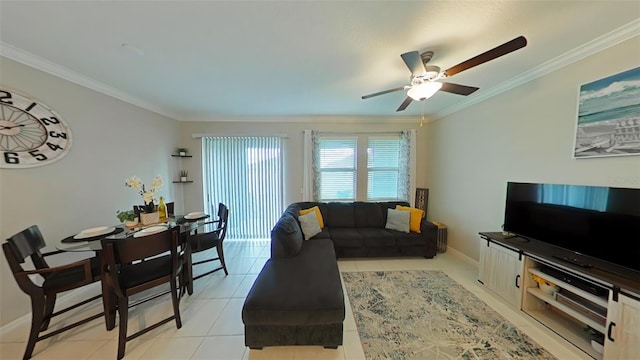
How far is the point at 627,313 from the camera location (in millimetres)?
1397

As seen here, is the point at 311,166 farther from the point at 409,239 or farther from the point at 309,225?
the point at 409,239

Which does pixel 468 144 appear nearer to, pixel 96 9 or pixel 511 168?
pixel 511 168

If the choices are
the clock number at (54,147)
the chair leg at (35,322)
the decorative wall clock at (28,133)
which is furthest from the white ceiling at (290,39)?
the chair leg at (35,322)

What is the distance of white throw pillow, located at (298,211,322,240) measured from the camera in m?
3.38

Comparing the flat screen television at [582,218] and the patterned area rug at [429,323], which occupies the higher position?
the flat screen television at [582,218]

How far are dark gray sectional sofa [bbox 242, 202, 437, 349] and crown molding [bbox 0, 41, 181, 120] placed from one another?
9.29 feet

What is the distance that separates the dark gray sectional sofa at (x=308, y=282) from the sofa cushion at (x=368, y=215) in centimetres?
22

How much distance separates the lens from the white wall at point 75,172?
1918 mm

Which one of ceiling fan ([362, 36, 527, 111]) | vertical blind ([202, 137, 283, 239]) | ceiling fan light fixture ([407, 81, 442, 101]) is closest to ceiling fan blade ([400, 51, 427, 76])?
ceiling fan ([362, 36, 527, 111])

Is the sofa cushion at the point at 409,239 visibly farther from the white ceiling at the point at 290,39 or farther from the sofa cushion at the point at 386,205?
the white ceiling at the point at 290,39

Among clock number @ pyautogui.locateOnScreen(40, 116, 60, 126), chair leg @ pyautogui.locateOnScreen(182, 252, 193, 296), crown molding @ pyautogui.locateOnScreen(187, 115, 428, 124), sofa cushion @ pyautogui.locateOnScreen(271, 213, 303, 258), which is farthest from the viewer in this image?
crown molding @ pyautogui.locateOnScreen(187, 115, 428, 124)

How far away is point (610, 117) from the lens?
175cm

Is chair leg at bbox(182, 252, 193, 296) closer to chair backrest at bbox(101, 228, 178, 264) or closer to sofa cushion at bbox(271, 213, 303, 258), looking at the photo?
chair backrest at bbox(101, 228, 178, 264)

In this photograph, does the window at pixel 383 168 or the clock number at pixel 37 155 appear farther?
the window at pixel 383 168
